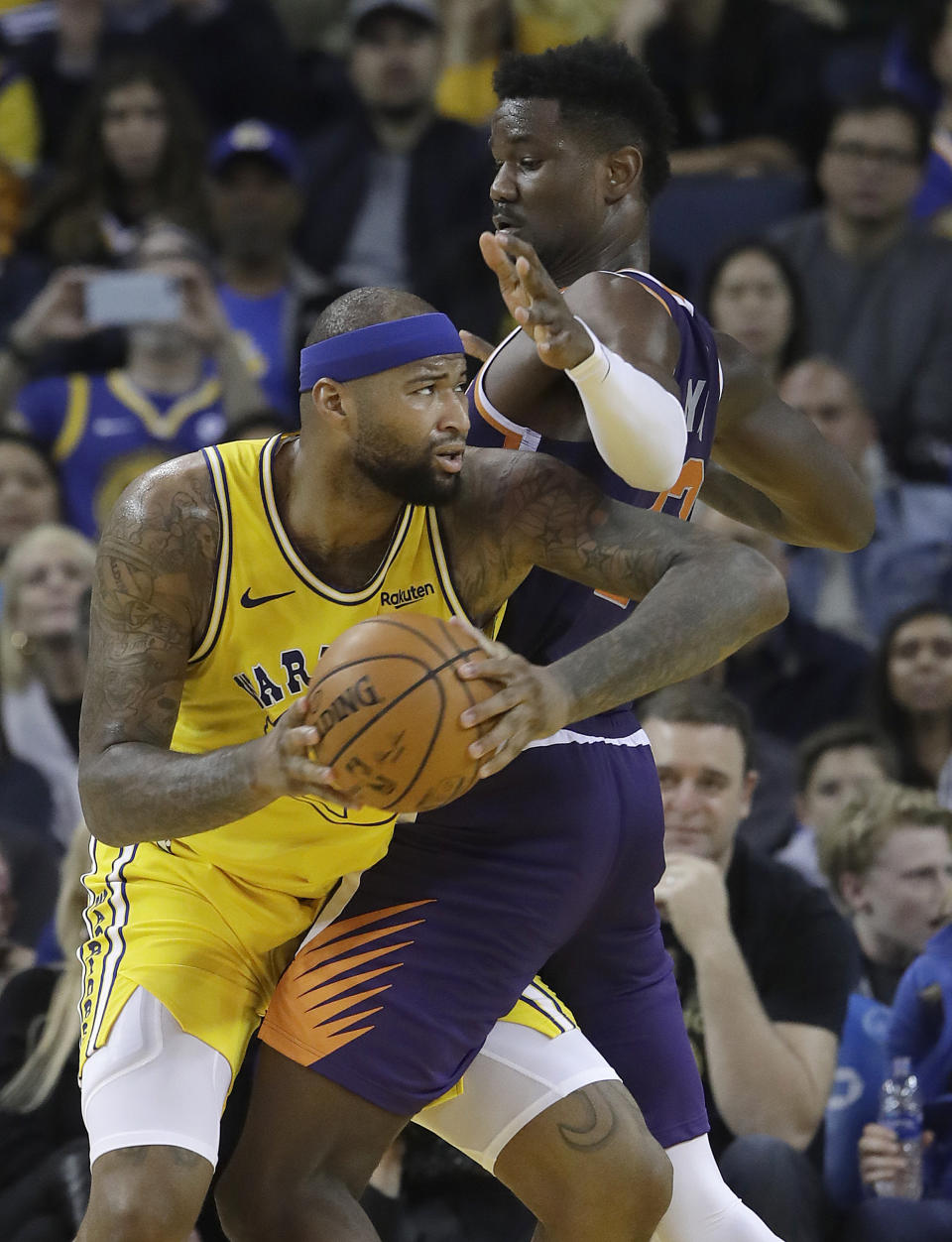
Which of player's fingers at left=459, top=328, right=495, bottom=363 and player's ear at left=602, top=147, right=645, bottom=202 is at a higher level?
player's ear at left=602, top=147, right=645, bottom=202

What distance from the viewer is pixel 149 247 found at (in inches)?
337

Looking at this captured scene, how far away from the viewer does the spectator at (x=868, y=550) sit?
7.85 metres

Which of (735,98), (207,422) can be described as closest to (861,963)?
(207,422)

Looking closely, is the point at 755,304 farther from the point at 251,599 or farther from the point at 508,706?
the point at 508,706

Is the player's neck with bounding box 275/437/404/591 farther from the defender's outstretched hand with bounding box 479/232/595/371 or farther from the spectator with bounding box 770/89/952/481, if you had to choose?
the spectator with bounding box 770/89/952/481

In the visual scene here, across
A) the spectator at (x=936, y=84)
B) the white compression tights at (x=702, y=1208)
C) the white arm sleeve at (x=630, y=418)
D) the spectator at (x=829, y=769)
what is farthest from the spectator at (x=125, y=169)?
→ the white compression tights at (x=702, y=1208)

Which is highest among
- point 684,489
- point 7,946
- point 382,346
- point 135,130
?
point 382,346

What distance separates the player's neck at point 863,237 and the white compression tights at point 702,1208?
5551 millimetres

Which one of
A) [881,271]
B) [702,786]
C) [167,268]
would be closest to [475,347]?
[702,786]

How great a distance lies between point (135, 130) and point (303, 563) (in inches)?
241

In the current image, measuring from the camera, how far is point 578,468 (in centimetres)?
387

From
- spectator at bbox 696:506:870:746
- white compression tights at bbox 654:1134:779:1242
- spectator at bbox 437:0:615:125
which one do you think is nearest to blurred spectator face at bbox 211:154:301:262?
spectator at bbox 437:0:615:125

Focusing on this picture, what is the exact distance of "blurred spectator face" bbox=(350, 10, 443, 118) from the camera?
31.2ft

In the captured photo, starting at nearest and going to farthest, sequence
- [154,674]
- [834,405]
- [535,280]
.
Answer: [535,280] < [154,674] < [834,405]
